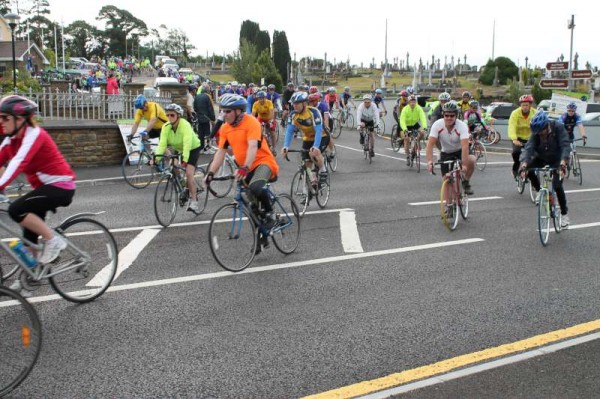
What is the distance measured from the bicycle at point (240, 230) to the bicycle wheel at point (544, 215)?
12.2 ft

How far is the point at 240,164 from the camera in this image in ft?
27.6

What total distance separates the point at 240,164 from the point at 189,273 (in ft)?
5.08

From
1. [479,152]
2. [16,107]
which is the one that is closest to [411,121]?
[479,152]

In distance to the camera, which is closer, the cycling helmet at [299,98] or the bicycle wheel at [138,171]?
the cycling helmet at [299,98]

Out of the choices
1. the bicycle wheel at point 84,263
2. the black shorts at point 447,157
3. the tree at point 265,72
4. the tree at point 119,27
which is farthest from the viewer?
the tree at point 119,27

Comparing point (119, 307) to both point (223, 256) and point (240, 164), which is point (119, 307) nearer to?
point (223, 256)

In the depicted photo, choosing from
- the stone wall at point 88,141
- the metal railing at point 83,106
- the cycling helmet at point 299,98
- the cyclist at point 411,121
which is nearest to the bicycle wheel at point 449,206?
the cycling helmet at point 299,98

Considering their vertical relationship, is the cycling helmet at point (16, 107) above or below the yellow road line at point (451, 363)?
above

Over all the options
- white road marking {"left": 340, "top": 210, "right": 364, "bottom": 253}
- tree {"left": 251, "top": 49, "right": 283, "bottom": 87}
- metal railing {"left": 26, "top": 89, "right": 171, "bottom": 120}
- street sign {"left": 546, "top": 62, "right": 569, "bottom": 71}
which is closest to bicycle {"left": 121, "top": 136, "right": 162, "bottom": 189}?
metal railing {"left": 26, "top": 89, "right": 171, "bottom": 120}

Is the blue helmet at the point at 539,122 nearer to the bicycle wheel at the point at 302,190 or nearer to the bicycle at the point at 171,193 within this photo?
the bicycle wheel at the point at 302,190

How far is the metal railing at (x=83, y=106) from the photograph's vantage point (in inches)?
716

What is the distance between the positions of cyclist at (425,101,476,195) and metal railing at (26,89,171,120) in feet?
36.8

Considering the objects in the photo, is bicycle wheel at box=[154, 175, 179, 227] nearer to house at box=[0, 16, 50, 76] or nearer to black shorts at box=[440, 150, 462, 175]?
black shorts at box=[440, 150, 462, 175]

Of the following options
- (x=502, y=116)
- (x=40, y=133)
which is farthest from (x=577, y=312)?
(x=502, y=116)
